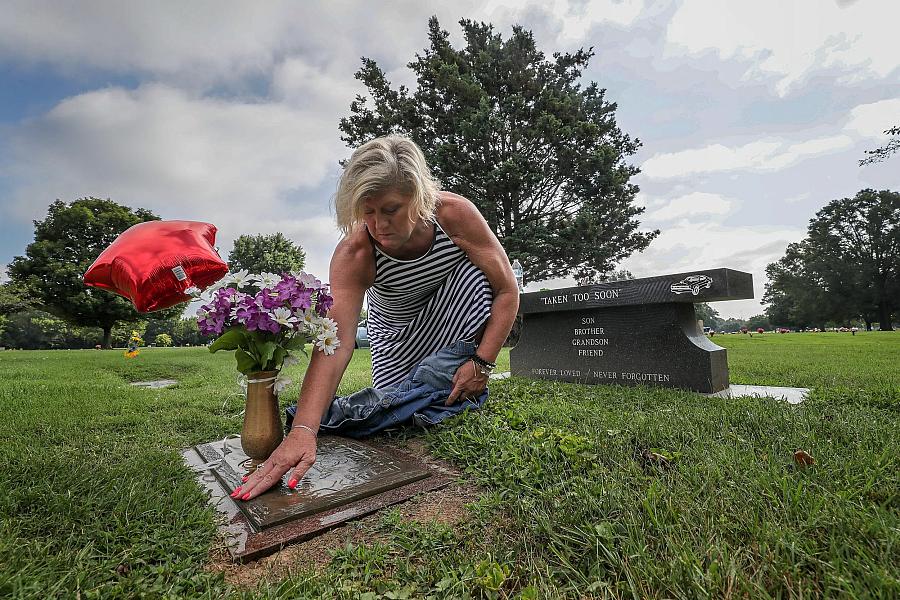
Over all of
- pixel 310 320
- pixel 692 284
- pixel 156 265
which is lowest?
pixel 310 320

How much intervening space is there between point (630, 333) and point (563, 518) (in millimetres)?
3172

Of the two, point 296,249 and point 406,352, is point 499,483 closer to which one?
point 406,352

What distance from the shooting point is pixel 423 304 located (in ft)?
10.5

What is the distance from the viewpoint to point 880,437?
1.96m

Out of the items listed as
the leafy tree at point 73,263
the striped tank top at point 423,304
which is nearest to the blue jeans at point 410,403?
the striped tank top at point 423,304

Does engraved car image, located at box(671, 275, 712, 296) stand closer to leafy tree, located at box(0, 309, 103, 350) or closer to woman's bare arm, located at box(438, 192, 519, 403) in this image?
woman's bare arm, located at box(438, 192, 519, 403)

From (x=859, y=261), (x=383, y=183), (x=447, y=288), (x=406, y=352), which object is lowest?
(x=406, y=352)

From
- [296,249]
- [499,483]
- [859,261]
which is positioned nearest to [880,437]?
[499,483]

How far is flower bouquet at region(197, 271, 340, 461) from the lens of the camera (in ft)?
5.90

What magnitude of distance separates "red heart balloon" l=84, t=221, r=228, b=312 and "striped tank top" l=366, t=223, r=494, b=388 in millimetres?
1161

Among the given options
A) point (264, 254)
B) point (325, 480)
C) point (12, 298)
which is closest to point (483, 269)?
point (325, 480)

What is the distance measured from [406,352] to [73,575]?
2.23 metres

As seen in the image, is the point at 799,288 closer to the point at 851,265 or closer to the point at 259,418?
the point at 851,265

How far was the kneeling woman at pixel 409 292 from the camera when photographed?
7.32 ft
